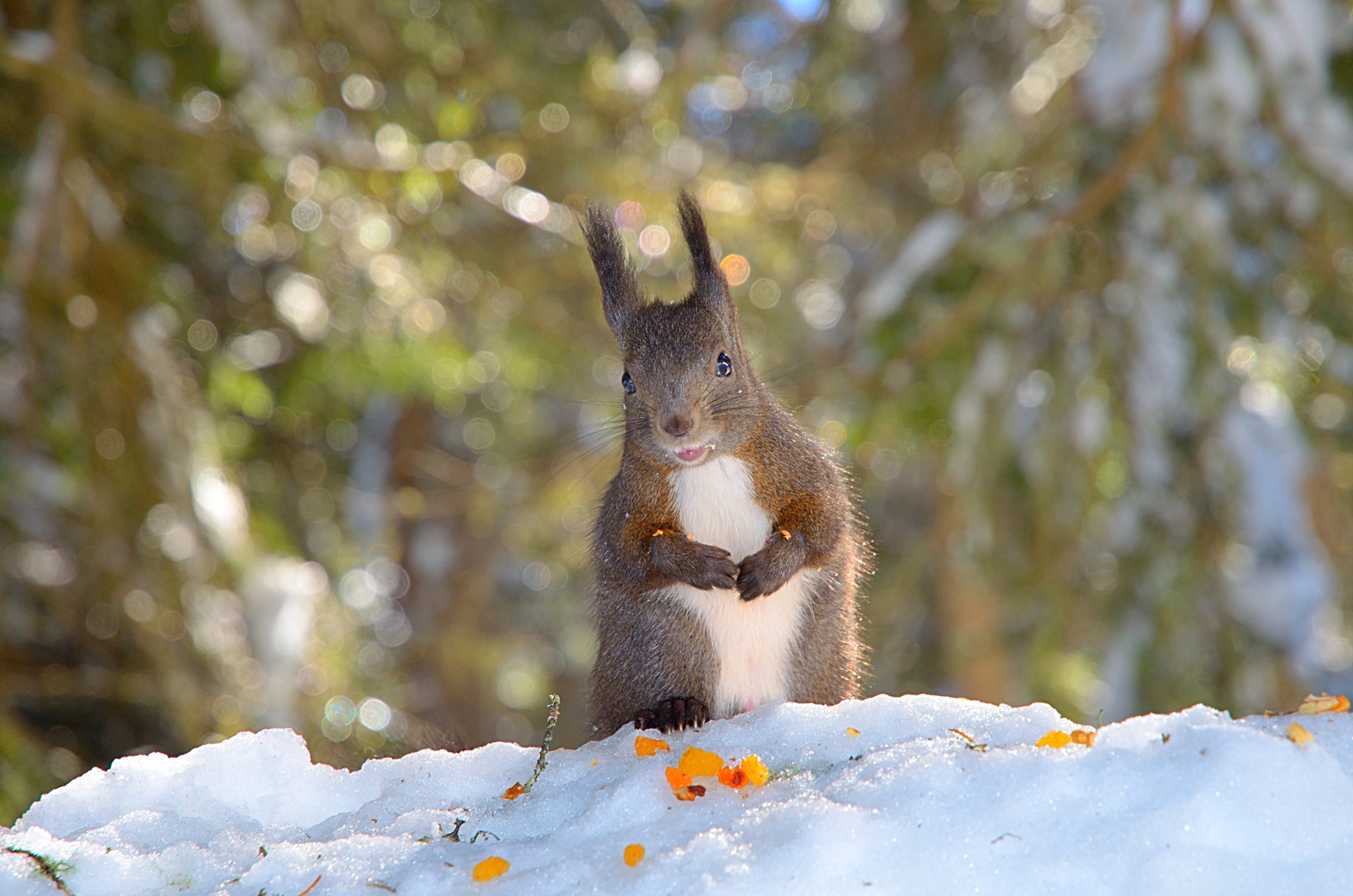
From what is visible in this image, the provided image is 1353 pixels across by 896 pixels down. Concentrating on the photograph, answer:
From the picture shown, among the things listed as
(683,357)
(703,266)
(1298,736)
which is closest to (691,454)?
(683,357)

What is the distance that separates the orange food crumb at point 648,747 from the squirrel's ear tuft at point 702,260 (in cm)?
81

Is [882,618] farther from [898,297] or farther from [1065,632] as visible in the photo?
[898,297]

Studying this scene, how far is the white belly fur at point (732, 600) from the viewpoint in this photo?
191cm

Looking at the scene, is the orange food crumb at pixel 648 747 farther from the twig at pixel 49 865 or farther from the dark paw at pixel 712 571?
the twig at pixel 49 865

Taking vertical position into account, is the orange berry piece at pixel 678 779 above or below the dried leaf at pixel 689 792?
above

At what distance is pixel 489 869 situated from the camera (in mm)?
1243

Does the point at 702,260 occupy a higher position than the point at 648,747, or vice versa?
the point at 702,260

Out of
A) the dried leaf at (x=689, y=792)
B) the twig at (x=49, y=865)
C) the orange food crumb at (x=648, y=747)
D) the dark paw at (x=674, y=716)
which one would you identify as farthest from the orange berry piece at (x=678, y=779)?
the twig at (x=49, y=865)

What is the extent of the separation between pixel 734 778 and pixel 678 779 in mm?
72

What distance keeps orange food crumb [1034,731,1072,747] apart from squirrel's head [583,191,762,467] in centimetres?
71

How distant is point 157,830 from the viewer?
1.43 meters

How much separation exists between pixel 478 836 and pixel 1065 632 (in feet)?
9.84

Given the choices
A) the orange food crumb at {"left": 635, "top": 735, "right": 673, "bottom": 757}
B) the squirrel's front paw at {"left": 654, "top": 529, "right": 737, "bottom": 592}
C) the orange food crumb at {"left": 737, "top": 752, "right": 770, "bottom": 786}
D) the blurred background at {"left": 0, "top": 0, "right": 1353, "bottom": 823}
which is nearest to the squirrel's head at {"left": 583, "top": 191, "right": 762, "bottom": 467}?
the squirrel's front paw at {"left": 654, "top": 529, "right": 737, "bottom": 592}

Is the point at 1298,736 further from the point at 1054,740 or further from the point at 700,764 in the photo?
the point at 700,764
